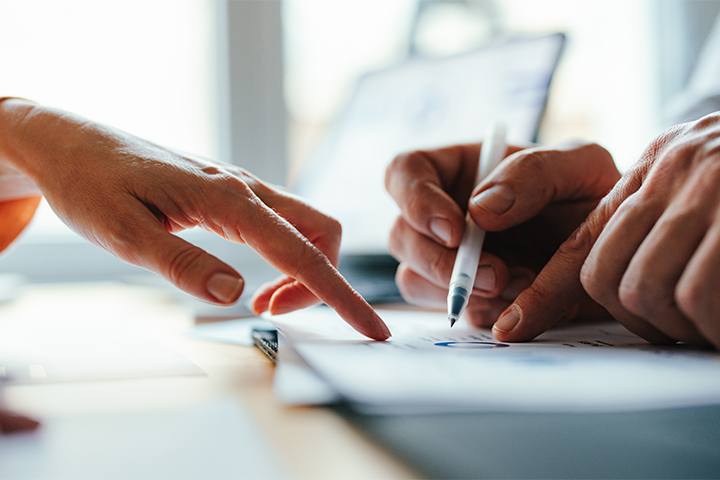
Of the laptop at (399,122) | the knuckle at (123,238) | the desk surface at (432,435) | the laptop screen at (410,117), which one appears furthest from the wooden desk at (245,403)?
the laptop screen at (410,117)

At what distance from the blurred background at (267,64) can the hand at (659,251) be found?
1.09 metres

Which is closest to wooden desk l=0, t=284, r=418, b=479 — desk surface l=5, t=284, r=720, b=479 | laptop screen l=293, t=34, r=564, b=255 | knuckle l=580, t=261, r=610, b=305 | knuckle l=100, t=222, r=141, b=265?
desk surface l=5, t=284, r=720, b=479

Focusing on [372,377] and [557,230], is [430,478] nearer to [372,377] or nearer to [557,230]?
[372,377]

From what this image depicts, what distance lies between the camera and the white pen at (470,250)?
1.40 feet

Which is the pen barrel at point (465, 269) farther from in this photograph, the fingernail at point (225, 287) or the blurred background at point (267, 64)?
the blurred background at point (267, 64)

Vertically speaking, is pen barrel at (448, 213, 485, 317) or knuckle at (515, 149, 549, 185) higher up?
knuckle at (515, 149, 549, 185)

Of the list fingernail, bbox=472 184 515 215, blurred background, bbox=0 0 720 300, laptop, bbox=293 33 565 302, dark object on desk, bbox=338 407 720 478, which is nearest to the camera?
dark object on desk, bbox=338 407 720 478

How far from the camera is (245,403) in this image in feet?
1.03

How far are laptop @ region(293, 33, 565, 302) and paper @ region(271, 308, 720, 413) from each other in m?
0.35

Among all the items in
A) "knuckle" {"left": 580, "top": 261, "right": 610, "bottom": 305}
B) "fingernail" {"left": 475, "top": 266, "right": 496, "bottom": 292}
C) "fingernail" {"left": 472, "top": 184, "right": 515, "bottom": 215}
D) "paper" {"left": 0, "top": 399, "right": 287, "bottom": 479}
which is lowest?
"fingernail" {"left": 475, "top": 266, "right": 496, "bottom": 292}

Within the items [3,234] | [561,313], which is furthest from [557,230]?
[3,234]

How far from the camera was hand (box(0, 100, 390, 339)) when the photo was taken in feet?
1.31

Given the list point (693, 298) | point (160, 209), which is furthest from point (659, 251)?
point (160, 209)

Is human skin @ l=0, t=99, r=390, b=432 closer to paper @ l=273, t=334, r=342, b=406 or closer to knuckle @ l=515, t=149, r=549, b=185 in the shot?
paper @ l=273, t=334, r=342, b=406
